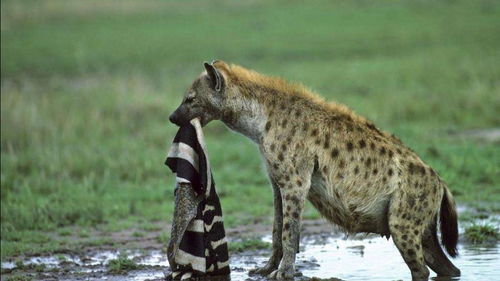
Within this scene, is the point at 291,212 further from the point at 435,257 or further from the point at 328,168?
the point at 435,257

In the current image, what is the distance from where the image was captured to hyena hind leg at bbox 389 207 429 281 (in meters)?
5.08

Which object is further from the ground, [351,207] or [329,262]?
[351,207]

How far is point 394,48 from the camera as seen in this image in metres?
16.5

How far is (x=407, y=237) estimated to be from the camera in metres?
5.08

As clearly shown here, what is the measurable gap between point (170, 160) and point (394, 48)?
11.5m

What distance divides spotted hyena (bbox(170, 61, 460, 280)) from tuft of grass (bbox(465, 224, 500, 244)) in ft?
3.26

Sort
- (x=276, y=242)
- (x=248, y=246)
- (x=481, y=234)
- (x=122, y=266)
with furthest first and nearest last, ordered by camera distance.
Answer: (x=248, y=246), (x=481, y=234), (x=122, y=266), (x=276, y=242)

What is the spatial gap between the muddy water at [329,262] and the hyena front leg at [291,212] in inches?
11.4

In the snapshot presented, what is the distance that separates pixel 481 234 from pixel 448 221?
1.21 m

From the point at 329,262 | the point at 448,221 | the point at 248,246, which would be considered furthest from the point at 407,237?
the point at 248,246

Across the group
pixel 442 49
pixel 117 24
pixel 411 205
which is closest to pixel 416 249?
pixel 411 205

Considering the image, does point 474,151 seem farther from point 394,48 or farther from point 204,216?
point 394,48

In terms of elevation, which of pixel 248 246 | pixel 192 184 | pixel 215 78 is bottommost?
pixel 248 246

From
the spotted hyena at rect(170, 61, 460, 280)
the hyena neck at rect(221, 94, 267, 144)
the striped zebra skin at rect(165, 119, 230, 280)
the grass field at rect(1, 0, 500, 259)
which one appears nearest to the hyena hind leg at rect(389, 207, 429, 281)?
the spotted hyena at rect(170, 61, 460, 280)
